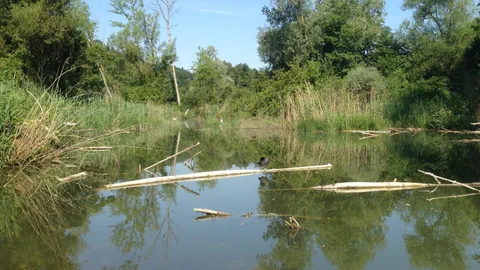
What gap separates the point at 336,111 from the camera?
50.9ft

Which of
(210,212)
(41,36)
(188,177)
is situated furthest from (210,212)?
(41,36)

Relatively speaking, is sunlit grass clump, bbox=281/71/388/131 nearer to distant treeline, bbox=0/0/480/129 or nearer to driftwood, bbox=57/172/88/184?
distant treeline, bbox=0/0/480/129

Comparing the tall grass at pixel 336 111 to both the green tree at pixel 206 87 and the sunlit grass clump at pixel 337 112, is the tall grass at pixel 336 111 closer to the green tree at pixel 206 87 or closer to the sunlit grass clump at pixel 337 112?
the sunlit grass clump at pixel 337 112

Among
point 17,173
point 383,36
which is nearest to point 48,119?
point 17,173

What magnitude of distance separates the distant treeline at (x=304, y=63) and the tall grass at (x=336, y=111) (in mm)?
40

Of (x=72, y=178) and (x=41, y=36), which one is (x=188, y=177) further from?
(x=41, y=36)

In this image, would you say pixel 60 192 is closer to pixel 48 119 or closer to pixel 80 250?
pixel 48 119

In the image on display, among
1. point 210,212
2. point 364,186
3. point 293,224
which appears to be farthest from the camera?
point 364,186

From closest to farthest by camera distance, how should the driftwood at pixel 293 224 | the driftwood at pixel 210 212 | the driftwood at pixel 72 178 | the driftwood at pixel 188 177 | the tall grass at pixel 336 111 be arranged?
the driftwood at pixel 293 224 → the driftwood at pixel 210 212 → the driftwood at pixel 188 177 → the driftwood at pixel 72 178 → the tall grass at pixel 336 111

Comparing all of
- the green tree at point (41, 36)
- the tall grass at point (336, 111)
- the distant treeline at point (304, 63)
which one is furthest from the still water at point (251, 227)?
the green tree at point (41, 36)

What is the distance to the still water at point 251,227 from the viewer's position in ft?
10.2

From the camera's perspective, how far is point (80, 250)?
3346 millimetres

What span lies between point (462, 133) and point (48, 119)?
42.8ft

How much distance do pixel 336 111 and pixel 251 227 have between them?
1224 cm
